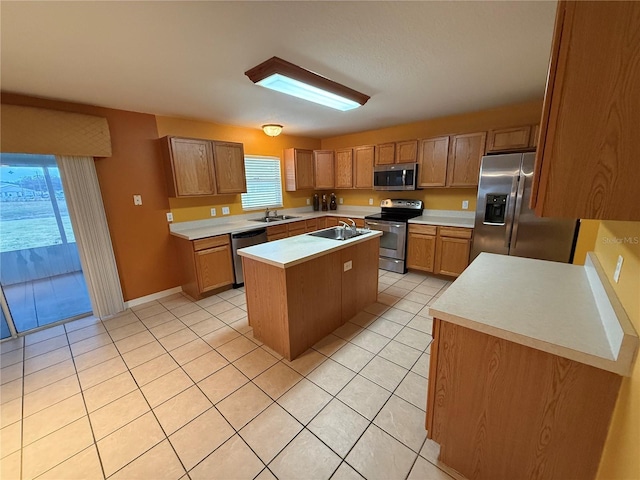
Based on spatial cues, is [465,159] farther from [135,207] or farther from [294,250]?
[135,207]

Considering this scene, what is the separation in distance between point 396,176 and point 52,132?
4331 mm

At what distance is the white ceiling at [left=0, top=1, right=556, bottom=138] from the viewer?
142 cm

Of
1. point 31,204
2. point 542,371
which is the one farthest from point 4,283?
point 542,371

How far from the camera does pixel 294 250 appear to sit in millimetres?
2297

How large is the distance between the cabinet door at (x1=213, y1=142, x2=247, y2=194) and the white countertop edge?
3.50 m

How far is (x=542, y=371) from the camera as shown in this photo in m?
1.02

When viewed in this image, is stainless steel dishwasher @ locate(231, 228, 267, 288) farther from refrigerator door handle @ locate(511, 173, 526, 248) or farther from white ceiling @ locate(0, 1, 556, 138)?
refrigerator door handle @ locate(511, 173, 526, 248)

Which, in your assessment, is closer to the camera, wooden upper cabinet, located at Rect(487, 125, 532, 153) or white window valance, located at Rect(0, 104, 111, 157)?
white window valance, located at Rect(0, 104, 111, 157)

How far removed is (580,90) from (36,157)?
169 inches

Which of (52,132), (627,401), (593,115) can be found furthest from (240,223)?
(627,401)

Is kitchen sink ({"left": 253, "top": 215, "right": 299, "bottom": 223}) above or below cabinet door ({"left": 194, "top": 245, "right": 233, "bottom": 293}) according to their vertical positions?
above

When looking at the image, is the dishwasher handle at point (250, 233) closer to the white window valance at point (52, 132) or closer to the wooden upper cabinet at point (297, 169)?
the wooden upper cabinet at point (297, 169)

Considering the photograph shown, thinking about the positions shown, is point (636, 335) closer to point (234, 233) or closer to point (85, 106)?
point (234, 233)

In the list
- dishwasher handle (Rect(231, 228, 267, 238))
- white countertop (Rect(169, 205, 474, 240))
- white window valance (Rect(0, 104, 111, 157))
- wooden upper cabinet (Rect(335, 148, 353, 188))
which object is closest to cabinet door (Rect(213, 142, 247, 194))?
white countertop (Rect(169, 205, 474, 240))
